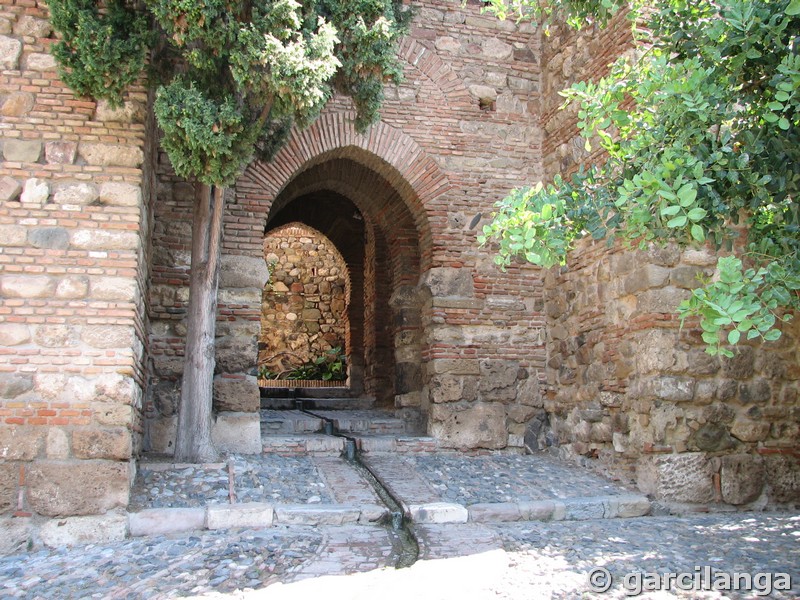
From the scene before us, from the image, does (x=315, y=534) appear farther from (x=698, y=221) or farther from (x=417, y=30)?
(x=417, y=30)

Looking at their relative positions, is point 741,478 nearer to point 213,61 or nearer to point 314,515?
point 314,515

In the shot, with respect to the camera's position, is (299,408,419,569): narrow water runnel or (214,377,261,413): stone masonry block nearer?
(299,408,419,569): narrow water runnel

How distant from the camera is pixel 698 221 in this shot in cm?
337

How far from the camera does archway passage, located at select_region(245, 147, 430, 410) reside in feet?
26.0

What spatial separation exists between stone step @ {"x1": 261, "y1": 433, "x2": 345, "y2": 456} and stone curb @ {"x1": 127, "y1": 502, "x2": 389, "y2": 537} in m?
1.46

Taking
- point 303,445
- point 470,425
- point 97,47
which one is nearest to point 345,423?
point 303,445

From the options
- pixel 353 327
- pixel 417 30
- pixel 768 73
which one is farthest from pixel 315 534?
pixel 353 327

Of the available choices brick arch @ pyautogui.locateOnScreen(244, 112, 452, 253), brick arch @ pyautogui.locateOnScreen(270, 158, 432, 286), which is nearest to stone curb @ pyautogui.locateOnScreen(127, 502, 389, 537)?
brick arch @ pyautogui.locateOnScreen(244, 112, 452, 253)

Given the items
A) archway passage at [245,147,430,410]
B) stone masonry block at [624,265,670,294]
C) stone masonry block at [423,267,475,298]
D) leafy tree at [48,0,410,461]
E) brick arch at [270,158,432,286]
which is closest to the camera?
leafy tree at [48,0,410,461]

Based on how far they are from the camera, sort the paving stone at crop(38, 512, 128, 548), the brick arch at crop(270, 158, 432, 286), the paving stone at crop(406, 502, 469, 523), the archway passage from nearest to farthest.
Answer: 1. the paving stone at crop(38, 512, 128, 548)
2. the paving stone at crop(406, 502, 469, 523)
3. the archway passage
4. the brick arch at crop(270, 158, 432, 286)

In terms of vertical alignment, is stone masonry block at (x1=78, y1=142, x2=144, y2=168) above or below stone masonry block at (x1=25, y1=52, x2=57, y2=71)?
below

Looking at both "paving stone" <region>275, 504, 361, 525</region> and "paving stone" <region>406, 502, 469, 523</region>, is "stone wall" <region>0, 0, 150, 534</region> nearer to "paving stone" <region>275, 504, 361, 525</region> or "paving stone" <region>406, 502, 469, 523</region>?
"paving stone" <region>275, 504, 361, 525</region>

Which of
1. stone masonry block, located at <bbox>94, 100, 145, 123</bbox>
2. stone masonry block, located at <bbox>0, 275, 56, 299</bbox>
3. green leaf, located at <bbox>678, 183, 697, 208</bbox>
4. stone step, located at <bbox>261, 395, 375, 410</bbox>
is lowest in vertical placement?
stone step, located at <bbox>261, 395, 375, 410</bbox>

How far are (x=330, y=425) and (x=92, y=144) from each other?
3.52m
